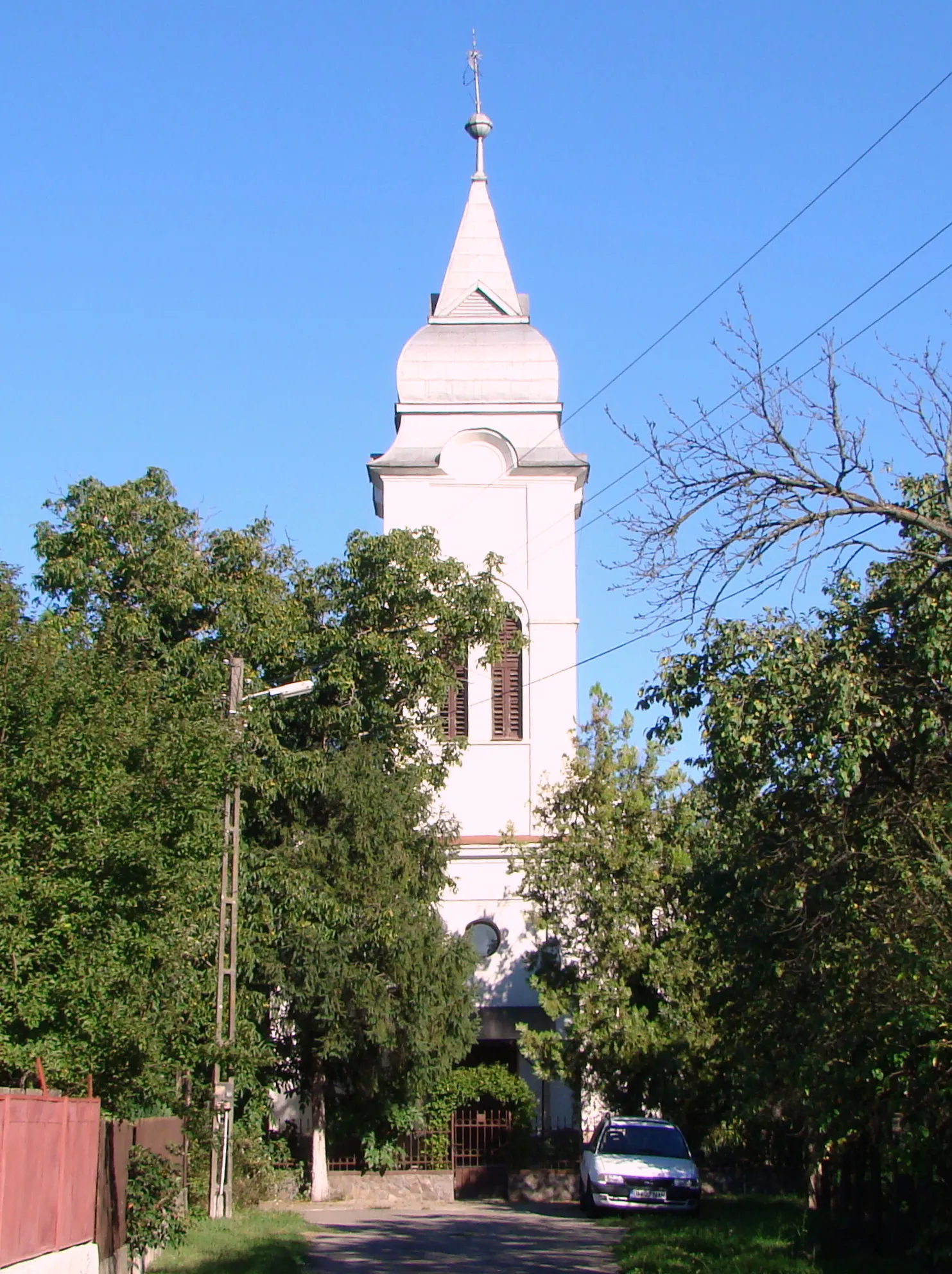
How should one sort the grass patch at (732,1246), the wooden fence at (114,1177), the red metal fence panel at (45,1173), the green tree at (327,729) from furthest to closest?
the green tree at (327,729)
the grass patch at (732,1246)
the wooden fence at (114,1177)
the red metal fence panel at (45,1173)

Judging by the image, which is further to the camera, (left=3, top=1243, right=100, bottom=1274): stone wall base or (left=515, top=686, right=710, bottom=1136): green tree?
(left=515, top=686, right=710, bottom=1136): green tree

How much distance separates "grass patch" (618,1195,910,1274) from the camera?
1623cm

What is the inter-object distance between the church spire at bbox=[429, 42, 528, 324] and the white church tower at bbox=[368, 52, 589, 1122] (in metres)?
0.05

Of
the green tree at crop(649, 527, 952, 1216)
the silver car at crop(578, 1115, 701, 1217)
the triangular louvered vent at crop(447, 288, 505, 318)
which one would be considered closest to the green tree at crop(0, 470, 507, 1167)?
the silver car at crop(578, 1115, 701, 1217)

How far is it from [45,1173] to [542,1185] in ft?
67.9

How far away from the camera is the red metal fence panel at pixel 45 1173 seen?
38.2 feet

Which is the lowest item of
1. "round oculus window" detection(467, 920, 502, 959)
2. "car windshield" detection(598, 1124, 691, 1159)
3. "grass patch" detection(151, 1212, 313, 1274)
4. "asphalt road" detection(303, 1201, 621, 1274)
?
A: "asphalt road" detection(303, 1201, 621, 1274)

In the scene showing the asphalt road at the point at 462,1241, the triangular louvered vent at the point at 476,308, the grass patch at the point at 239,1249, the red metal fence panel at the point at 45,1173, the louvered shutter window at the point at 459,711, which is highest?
the triangular louvered vent at the point at 476,308

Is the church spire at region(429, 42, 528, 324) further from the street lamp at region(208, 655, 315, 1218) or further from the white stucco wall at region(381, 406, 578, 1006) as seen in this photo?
the street lamp at region(208, 655, 315, 1218)

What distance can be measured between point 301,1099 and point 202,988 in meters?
11.3

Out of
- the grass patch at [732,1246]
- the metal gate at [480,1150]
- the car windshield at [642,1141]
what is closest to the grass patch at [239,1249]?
the grass patch at [732,1246]

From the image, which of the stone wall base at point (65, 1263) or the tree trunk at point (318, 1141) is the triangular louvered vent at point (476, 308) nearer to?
the tree trunk at point (318, 1141)

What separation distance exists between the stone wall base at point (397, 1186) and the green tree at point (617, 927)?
3.04 meters

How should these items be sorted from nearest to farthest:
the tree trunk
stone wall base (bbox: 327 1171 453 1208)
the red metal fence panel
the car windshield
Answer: the red metal fence panel < the car windshield < the tree trunk < stone wall base (bbox: 327 1171 453 1208)
